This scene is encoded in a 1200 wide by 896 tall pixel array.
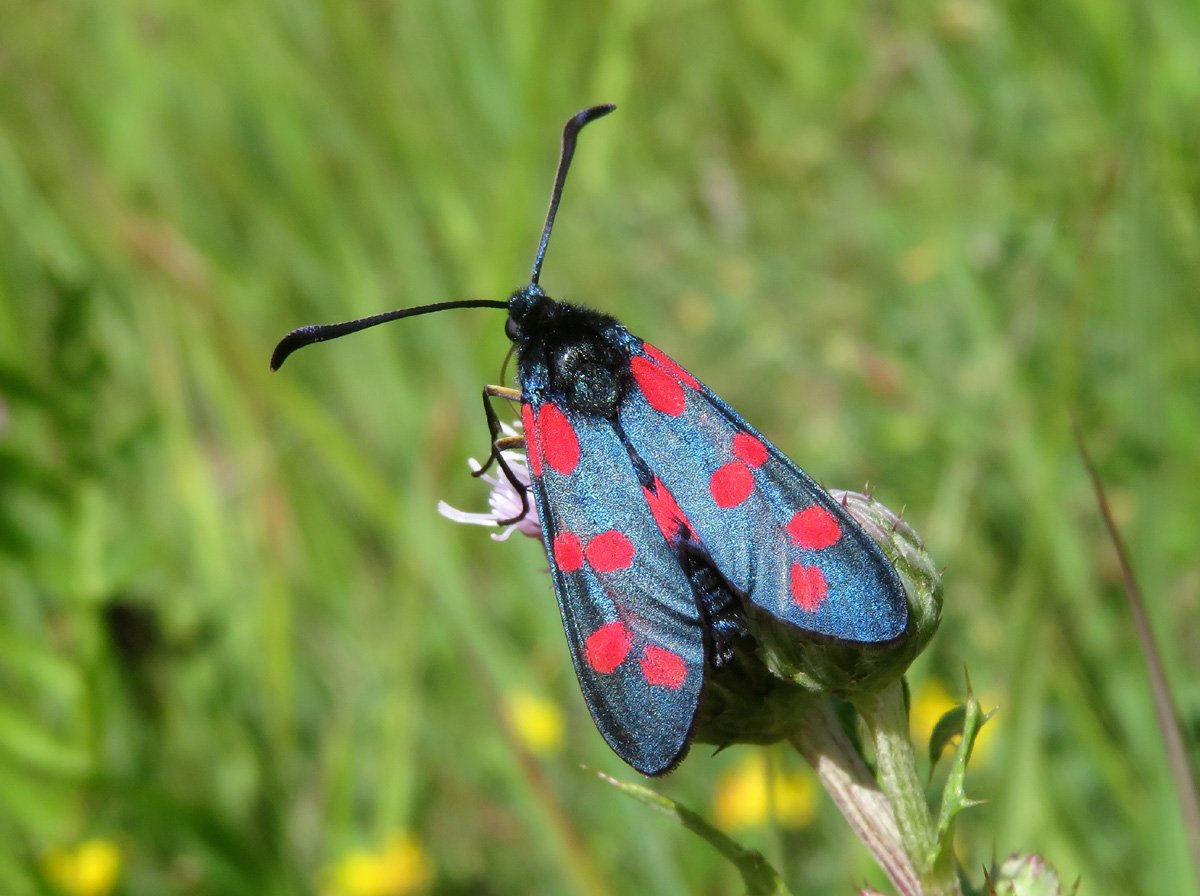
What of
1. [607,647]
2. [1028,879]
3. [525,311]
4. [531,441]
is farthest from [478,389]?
[1028,879]

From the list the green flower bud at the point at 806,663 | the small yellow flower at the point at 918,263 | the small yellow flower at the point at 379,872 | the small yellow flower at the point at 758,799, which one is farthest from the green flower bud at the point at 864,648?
the small yellow flower at the point at 918,263

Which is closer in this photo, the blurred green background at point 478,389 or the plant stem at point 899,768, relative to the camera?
the plant stem at point 899,768

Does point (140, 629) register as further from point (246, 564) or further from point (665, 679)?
point (665, 679)

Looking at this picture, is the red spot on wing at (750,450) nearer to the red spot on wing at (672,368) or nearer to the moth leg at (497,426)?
the red spot on wing at (672,368)

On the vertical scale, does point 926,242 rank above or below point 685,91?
below

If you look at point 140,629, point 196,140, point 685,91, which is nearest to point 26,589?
point 140,629

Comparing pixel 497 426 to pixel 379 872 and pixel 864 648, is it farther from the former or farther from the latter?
pixel 379 872

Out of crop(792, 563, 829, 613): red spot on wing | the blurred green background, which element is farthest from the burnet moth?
the blurred green background
